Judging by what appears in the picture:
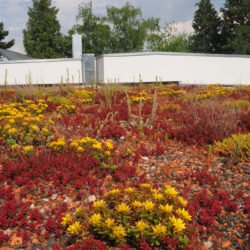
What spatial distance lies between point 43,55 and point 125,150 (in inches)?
1796

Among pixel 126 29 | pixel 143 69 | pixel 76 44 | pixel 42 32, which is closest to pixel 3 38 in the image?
pixel 42 32

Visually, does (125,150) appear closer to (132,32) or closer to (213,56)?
(213,56)

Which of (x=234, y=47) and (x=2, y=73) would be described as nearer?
(x=2, y=73)

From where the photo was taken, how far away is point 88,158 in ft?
14.6

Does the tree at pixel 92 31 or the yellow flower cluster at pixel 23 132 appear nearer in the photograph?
the yellow flower cluster at pixel 23 132

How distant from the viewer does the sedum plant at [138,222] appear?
8.87 feet

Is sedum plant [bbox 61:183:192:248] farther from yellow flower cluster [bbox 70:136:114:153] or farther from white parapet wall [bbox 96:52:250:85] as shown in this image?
white parapet wall [bbox 96:52:250:85]

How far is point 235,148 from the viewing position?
15.2 ft

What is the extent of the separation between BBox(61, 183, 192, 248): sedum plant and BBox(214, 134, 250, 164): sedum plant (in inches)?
72.9

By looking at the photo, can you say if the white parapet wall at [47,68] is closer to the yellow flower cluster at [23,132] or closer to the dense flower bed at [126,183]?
the dense flower bed at [126,183]

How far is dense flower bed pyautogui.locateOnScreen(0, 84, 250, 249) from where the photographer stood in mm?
2852

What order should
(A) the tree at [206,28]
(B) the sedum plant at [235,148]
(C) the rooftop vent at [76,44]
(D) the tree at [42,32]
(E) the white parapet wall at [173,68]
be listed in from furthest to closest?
1. (D) the tree at [42,32]
2. (A) the tree at [206,28]
3. (C) the rooftop vent at [76,44]
4. (E) the white parapet wall at [173,68]
5. (B) the sedum plant at [235,148]

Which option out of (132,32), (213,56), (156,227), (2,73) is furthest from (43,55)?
(156,227)

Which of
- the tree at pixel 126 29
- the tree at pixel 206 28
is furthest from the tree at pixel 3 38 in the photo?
the tree at pixel 206 28
